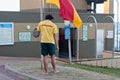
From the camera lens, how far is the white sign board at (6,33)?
74.0ft

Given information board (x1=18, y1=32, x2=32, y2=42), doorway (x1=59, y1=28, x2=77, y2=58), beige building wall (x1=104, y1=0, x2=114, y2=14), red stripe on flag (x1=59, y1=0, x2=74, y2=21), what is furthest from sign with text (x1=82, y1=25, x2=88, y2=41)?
red stripe on flag (x1=59, y1=0, x2=74, y2=21)

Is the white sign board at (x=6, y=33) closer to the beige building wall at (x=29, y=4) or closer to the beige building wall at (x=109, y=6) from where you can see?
the beige building wall at (x=29, y=4)

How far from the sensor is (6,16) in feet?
76.1

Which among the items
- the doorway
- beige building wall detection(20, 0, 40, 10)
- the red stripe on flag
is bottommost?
the doorway

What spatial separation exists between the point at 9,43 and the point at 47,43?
1233 centimetres

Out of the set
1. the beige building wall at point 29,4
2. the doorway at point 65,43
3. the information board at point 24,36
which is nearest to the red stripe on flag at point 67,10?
the information board at point 24,36

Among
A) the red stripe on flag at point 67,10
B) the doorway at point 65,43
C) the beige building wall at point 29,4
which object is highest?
the beige building wall at point 29,4

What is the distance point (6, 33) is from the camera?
22.9 m

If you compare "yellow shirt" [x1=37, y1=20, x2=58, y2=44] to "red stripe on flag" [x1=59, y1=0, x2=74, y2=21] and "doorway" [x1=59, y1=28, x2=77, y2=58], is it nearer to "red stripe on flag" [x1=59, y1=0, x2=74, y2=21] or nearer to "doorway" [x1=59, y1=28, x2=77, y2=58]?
"red stripe on flag" [x1=59, y1=0, x2=74, y2=21]

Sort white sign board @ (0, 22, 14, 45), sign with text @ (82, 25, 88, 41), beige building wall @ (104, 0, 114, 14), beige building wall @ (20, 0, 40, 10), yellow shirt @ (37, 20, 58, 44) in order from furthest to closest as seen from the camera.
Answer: beige building wall @ (104, 0, 114, 14) → beige building wall @ (20, 0, 40, 10) → sign with text @ (82, 25, 88, 41) → white sign board @ (0, 22, 14, 45) → yellow shirt @ (37, 20, 58, 44)

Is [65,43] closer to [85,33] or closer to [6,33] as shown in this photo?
[85,33]

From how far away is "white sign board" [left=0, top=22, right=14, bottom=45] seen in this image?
22.6 metres

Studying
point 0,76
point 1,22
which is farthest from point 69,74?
point 1,22

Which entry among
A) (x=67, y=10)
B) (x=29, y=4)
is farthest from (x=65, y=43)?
(x=67, y=10)
